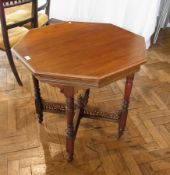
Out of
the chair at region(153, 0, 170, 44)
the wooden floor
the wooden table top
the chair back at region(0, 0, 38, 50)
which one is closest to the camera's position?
the wooden table top

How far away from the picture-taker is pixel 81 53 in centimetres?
113

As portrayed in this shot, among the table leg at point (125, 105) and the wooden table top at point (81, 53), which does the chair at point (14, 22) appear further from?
the table leg at point (125, 105)

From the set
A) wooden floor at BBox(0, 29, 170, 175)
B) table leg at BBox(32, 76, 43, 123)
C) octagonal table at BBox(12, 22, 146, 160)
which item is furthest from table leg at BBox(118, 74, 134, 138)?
table leg at BBox(32, 76, 43, 123)

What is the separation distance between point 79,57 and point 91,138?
0.66 metres

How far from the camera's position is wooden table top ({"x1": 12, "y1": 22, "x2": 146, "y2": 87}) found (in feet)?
3.25

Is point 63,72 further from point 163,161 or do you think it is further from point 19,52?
point 163,161

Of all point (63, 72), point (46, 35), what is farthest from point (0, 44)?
point (63, 72)

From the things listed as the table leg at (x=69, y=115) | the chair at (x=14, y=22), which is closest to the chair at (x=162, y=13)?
the chair at (x=14, y=22)

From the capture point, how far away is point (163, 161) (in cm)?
142

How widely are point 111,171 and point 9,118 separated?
81 centimetres

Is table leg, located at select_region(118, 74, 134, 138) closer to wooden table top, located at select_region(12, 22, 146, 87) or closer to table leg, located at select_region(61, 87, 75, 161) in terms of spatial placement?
wooden table top, located at select_region(12, 22, 146, 87)

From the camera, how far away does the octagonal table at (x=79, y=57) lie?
0.99 meters

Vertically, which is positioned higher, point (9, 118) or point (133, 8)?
point (133, 8)

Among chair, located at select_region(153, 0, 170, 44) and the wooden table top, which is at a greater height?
the wooden table top
